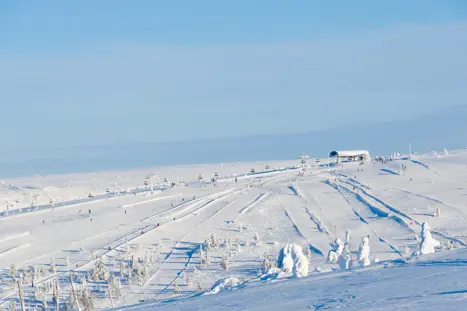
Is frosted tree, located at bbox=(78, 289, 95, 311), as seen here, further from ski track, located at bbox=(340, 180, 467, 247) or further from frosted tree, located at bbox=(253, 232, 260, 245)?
ski track, located at bbox=(340, 180, 467, 247)

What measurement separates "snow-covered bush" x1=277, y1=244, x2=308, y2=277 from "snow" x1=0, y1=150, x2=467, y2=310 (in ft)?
0.23

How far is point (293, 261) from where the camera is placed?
28234 mm

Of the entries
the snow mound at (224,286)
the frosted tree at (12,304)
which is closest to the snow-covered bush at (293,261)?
the snow mound at (224,286)

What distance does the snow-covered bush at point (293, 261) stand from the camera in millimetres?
26559

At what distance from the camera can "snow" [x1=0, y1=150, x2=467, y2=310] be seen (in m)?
21.0

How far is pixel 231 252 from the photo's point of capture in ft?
137

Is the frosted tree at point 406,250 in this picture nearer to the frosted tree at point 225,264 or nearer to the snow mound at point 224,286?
the frosted tree at point 225,264

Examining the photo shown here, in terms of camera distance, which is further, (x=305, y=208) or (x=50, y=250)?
(x=305, y=208)

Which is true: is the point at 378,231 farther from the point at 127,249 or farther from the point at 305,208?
the point at 127,249

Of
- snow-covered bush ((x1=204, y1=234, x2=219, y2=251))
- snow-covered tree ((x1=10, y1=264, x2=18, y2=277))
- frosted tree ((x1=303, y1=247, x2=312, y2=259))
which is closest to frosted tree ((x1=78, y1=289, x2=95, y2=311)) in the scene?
snow-covered tree ((x1=10, y1=264, x2=18, y2=277))

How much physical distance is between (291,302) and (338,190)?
144 ft

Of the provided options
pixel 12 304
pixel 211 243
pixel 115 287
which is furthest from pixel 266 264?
pixel 12 304

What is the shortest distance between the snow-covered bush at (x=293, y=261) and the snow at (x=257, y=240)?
0.23 feet

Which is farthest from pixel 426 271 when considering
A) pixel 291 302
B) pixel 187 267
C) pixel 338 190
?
pixel 338 190
